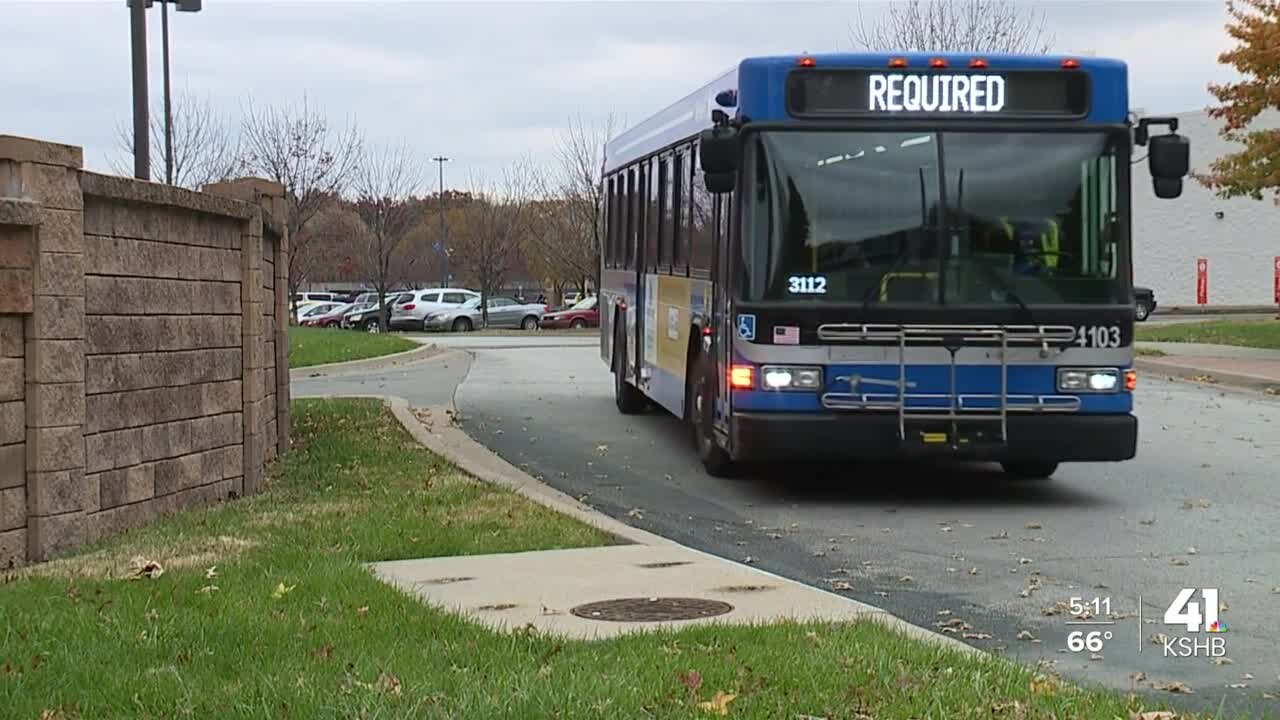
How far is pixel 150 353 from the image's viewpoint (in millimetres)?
9891

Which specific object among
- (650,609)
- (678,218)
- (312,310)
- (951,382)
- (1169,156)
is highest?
(1169,156)

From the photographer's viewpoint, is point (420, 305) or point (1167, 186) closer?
point (1167, 186)

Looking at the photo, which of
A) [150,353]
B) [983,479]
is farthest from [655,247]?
[150,353]

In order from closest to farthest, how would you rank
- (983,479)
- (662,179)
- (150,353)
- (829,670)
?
(829,670) < (150,353) < (983,479) < (662,179)

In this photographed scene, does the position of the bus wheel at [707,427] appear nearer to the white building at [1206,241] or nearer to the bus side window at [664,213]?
the bus side window at [664,213]

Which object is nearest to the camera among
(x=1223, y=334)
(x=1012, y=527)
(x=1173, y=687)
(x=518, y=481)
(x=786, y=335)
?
(x=1173, y=687)

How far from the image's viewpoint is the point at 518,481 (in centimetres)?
1186

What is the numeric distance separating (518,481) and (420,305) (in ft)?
140

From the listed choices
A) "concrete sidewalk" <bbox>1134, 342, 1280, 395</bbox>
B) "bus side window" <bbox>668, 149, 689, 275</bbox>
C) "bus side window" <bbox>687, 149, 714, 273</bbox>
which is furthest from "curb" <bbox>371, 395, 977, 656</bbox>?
"concrete sidewalk" <bbox>1134, 342, 1280, 395</bbox>

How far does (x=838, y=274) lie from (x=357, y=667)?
18.9 feet

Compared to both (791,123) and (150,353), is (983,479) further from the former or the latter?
(150,353)

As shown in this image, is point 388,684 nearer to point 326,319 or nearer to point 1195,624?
point 1195,624

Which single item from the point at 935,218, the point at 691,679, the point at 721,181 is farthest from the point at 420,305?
the point at 691,679

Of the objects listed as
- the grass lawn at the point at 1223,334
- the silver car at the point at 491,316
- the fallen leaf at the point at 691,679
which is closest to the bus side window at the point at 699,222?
the fallen leaf at the point at 691,679
